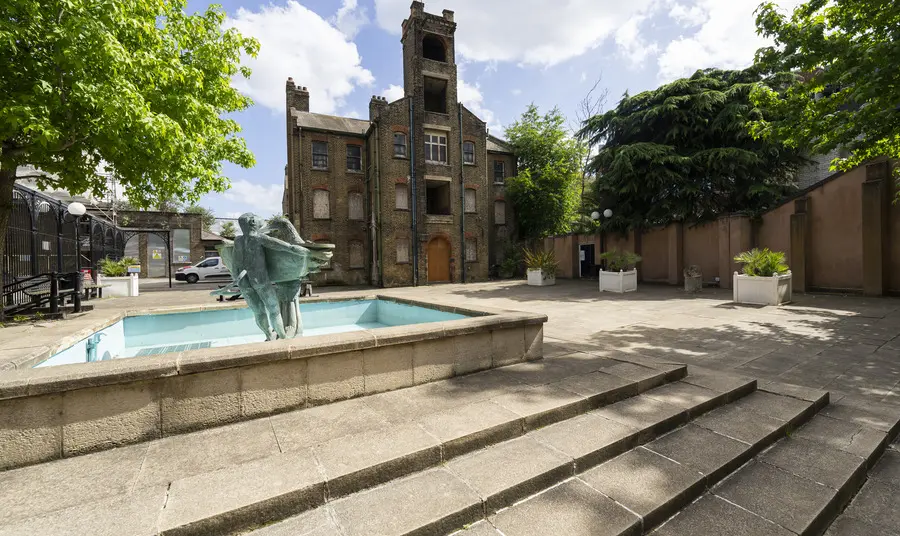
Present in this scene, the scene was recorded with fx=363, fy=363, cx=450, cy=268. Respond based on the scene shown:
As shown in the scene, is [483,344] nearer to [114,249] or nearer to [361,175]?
[361,175]

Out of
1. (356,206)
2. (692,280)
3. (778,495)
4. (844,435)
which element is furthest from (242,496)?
(356,206)

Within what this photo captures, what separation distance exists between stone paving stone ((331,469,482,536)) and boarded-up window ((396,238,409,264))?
19379 mm

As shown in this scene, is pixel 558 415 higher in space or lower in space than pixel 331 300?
lower

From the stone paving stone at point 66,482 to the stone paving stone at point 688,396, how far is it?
447cm

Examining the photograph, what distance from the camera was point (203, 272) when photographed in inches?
999

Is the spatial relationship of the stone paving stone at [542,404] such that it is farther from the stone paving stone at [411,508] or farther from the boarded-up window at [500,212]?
the boarded-up window at [500,212]

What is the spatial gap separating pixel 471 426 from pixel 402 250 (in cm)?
1910

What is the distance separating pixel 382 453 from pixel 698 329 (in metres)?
7.81

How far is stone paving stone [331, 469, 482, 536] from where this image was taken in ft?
6.60

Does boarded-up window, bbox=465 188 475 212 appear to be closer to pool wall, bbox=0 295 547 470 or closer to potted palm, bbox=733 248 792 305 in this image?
potted palm, bbox=733 248 792 305

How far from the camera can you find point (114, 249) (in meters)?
23.5

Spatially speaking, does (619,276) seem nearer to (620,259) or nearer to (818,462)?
(620,259)

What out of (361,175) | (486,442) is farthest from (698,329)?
(361,175)

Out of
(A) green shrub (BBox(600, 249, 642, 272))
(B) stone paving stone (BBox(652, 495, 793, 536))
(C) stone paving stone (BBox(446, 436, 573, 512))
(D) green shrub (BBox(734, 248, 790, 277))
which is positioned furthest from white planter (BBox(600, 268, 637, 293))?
(C) stone paving stone (BBox(446, 436, 573, 512))
